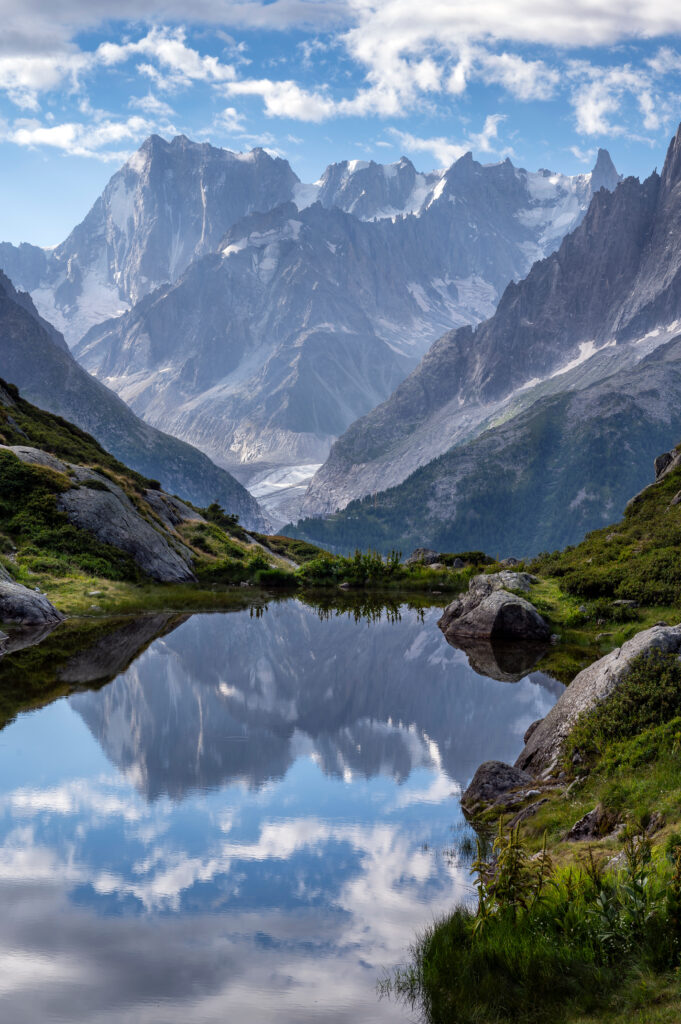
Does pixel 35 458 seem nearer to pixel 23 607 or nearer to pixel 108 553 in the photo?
pixel 108 553

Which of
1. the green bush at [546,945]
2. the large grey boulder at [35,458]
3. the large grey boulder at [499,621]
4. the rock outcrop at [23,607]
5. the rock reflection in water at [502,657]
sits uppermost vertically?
the large grey boulder at [35,458]

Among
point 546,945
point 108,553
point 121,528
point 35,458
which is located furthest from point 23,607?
point 546,945

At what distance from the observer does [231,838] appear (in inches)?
602

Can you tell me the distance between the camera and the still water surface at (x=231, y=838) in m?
10.9

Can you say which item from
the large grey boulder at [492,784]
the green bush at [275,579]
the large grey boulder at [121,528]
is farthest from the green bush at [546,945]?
the green bush at [275,579]

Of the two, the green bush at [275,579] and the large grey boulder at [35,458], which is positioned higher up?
the large grey boulder at [35,458]

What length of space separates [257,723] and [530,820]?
9.83 m

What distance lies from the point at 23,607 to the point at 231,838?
22.8m

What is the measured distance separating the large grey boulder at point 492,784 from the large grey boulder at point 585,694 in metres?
0.89

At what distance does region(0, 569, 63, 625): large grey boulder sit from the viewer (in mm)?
34719

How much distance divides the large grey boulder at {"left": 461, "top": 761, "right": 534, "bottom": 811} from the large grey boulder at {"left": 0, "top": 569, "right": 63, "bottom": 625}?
881 inches

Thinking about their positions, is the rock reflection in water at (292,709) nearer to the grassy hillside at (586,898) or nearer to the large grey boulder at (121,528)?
the grassy hillside at (586,898)

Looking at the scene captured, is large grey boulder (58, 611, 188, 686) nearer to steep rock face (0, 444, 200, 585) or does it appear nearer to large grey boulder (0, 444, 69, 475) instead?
steep rock face (0, 444, 200, 585)

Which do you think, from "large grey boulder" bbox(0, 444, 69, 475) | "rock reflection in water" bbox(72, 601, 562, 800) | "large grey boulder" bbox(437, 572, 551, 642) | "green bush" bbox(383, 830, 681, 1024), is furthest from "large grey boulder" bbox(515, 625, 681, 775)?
"large grey boulder" bbox(0, 444, 69, 475)
